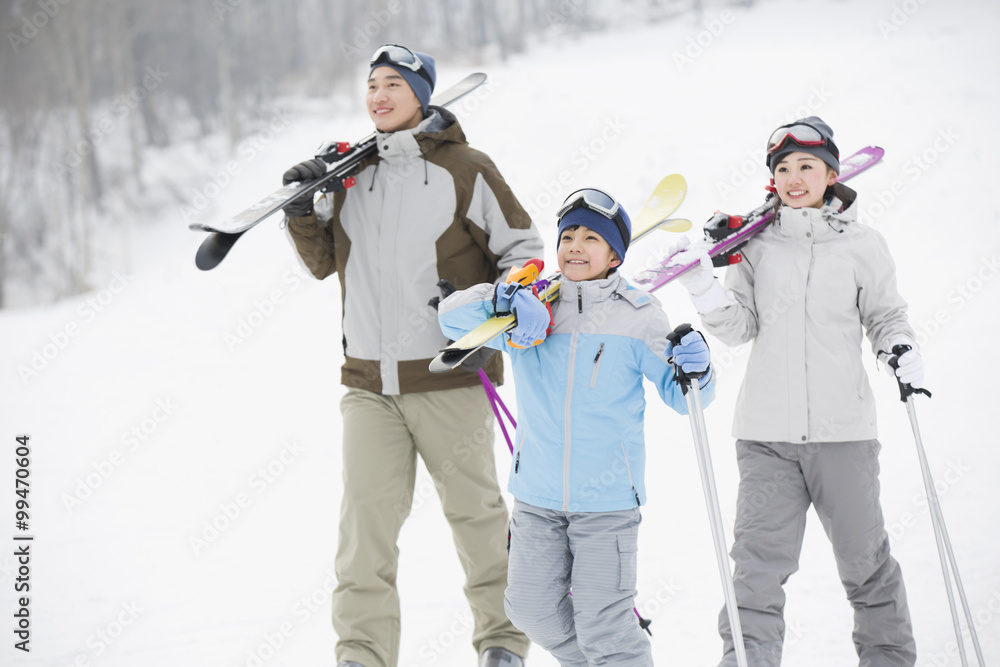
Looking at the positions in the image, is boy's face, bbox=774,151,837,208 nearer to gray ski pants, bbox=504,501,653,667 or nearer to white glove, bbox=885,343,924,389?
white glove, bbox=885,343,924,389

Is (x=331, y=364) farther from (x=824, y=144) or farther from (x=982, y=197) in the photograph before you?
(x=982, y=197)

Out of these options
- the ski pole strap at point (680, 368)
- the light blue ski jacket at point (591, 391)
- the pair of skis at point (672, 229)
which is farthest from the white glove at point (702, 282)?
the ski pole strap at point (680, 368)

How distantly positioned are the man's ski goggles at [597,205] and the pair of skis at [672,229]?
0.19 m

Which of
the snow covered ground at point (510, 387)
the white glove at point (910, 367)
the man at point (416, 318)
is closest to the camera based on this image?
the white glove at point (910, 367)

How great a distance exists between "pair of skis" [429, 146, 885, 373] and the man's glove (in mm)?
740

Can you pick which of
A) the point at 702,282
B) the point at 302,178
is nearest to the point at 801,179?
the point at 702,282

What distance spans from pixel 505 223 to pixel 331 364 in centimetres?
507

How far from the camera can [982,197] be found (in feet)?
30.0

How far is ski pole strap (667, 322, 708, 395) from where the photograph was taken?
2.11 m

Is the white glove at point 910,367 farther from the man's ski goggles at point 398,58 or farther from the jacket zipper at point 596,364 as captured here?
the man's ski goggles at point 398,58

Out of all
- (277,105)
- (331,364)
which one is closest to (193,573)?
(331,364)

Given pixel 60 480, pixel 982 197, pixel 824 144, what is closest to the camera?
pixel 824 144

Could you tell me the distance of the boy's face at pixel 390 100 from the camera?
2.71 meters

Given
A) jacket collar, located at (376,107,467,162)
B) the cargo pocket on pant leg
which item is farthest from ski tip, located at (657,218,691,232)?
A: the cargo pocket on pant leg
